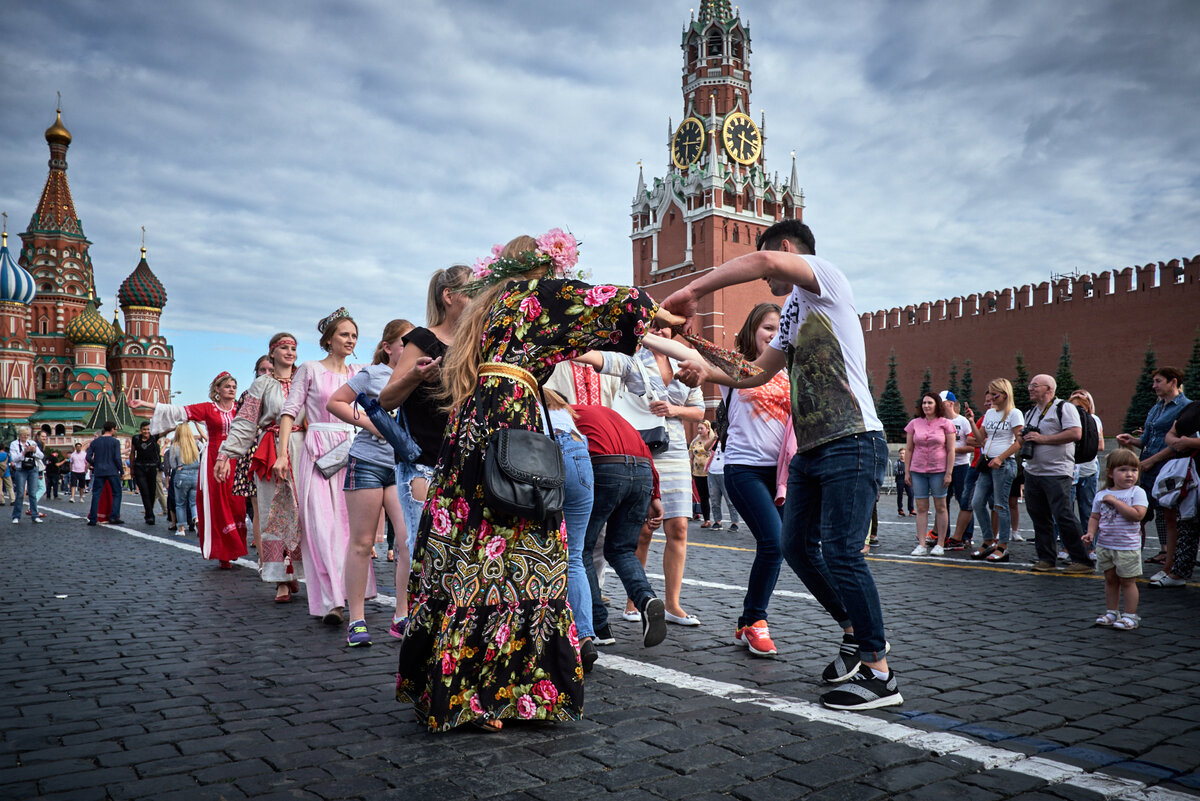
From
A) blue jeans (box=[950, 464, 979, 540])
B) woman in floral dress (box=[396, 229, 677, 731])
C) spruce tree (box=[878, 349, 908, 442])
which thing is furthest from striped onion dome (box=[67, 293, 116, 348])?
woman in floral dress (box=[396, 229, 677, 731])

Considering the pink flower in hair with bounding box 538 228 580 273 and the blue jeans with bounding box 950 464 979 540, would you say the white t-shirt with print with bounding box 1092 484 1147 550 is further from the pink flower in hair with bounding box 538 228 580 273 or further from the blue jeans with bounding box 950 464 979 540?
the blue jeans with bounding box 950 464 979 540

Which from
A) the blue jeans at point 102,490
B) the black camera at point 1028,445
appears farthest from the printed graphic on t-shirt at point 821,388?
the blue jeans at point 102,490

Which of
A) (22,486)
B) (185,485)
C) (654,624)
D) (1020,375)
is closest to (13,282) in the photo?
(22,486)

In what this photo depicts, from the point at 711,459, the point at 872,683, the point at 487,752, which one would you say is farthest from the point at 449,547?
the point at 711,459

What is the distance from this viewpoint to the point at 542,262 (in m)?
3.42

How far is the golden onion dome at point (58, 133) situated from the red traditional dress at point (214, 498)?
76025mm

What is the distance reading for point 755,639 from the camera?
4.31 meters

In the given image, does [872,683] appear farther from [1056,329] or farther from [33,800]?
[1056,329]

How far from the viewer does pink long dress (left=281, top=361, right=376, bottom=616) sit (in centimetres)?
539

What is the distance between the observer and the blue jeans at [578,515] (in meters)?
3.86

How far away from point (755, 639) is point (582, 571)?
97 cm

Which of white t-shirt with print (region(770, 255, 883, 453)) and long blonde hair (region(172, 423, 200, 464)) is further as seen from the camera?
long blonde hair (region(172, 423, 200, 464))

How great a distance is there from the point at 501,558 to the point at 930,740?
5.10 feet

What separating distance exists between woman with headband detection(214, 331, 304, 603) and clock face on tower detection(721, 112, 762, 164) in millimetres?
68341
